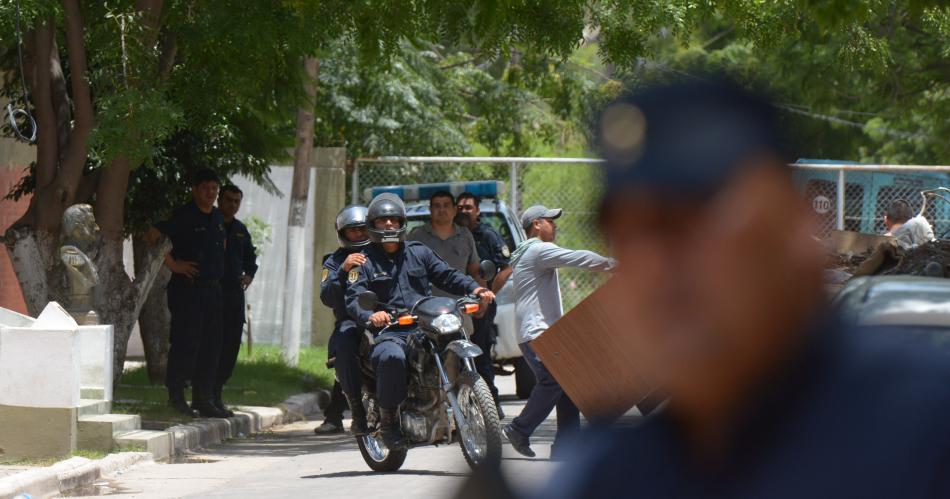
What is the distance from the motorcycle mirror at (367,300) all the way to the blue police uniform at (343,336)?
1.48 ft

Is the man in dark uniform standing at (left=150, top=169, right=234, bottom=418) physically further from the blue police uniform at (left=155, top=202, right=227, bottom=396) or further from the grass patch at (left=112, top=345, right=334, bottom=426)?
the grass patch at (left=112, top=345, right=334, bottom=426)

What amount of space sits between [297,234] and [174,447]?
6392 millimetres

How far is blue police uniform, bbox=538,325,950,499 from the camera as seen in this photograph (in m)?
1.45

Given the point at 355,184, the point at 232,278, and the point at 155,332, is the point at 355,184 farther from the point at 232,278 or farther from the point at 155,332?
the point at 232,278

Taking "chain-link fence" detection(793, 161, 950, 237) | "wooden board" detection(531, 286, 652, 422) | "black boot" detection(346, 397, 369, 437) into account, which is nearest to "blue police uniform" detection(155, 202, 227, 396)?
"black boot" detection(346, 397, 369, 437)

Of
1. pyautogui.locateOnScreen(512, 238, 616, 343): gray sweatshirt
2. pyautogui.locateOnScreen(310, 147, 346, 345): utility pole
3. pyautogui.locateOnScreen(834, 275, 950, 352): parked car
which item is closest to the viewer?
pyautogui.locateOnScreen(834, 275, 950, 352): parked car

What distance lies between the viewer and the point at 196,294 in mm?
11625

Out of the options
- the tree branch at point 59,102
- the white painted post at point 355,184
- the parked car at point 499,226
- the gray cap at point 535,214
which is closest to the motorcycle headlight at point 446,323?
the gray cap at point 535,214

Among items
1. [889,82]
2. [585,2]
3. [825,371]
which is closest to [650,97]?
[825,371]

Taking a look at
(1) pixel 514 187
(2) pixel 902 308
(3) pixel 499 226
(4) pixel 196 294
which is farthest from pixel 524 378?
(2) pixel 902 308

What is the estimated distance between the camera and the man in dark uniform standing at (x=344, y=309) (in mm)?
8961

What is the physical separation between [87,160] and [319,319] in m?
6.33

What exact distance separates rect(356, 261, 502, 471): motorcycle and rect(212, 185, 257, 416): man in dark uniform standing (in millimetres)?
3367

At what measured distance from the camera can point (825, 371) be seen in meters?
1.51
